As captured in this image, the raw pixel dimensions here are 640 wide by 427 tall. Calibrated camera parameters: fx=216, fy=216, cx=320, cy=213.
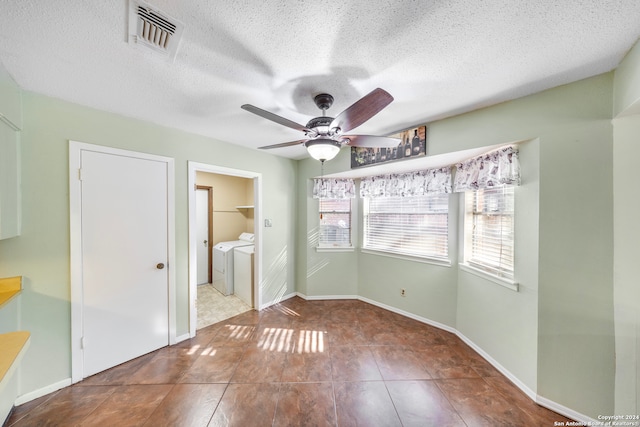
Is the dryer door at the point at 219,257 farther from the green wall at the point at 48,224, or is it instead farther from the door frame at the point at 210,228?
the green wall at the point at 48,224

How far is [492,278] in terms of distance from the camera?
2.09 metres

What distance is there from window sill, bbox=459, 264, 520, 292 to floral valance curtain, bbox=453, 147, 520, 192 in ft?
2.82

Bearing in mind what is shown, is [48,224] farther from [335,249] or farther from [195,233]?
[335,249]

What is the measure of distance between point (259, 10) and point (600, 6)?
1.59 m

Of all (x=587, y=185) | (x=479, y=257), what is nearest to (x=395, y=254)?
(x=479, y=257)

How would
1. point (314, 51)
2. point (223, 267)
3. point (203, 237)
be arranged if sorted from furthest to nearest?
point (203, 237) → point (223, 267) → point (314, 51)

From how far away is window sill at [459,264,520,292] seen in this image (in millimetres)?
1853

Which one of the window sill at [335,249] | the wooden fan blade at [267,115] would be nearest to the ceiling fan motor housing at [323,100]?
the wooden fan blade at [267,115]

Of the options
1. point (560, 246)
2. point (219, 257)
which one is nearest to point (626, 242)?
point (560, 246)

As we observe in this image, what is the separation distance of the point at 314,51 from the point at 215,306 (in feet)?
11.6

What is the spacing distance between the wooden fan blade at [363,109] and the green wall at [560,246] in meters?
1.25

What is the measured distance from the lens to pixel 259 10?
1030mm

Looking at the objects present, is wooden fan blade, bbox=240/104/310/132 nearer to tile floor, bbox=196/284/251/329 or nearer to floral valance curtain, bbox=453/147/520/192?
floral valance curtain, bbox=453/147/520/192

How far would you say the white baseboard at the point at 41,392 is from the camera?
1.61 metres
